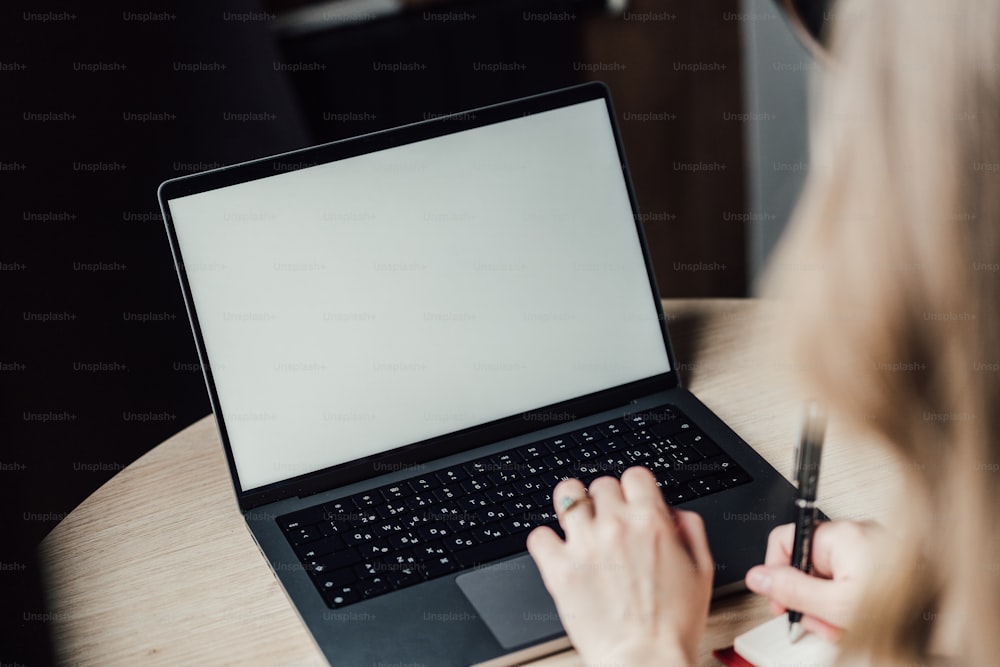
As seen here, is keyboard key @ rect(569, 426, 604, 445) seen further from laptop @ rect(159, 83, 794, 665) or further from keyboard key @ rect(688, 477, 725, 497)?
keyboard key @ rect(688, 477, 725, 497)

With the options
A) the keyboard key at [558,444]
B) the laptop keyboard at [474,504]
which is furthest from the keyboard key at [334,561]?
the keyboard key at [558,444]

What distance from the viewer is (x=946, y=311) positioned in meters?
0.49

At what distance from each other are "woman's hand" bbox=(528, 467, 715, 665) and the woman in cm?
12

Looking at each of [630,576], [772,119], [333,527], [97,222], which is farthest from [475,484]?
[772,119]

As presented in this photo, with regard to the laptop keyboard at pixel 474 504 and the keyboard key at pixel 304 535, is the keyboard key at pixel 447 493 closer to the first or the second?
the laptop keyboard at pixel 474 504

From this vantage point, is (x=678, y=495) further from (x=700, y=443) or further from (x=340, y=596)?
(x=340, y=596)

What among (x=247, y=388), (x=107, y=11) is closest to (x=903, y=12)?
(x=247, y=388)

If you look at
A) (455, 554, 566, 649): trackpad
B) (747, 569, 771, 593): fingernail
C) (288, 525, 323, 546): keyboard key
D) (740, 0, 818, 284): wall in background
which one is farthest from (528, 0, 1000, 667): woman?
(740, 0, 818, 284): wall in background

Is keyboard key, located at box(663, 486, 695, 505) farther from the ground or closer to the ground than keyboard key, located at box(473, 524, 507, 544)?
closer to the ground

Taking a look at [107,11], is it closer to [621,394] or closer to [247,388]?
[247,388]

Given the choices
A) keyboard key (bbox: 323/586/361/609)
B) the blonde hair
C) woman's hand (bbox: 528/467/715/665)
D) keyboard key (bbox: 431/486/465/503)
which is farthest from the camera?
keyboard key (bbox: 431/486/465/503)

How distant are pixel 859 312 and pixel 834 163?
74 mm

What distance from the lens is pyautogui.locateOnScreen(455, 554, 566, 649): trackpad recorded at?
72 centimetres

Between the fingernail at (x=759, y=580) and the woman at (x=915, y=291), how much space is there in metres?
0.12
